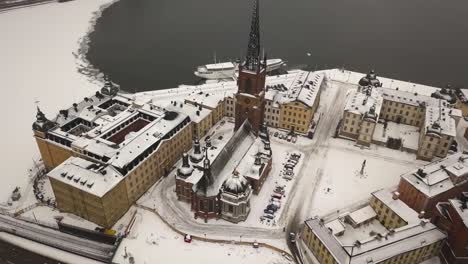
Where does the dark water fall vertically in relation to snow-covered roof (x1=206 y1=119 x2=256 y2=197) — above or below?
above

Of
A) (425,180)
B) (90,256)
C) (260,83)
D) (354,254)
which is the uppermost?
(260,83)

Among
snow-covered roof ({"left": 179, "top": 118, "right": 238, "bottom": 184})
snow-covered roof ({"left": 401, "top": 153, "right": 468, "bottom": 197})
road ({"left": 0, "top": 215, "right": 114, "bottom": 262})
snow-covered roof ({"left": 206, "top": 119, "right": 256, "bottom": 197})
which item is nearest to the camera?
road ({"left": 0, "top": 215, "right": 114, "bottom": 262})

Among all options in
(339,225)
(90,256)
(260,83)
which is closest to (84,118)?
(90,256)

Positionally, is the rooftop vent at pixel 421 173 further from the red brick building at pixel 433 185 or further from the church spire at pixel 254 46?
the church spire at pixel 254 46

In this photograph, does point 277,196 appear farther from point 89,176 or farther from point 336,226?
point 89,176

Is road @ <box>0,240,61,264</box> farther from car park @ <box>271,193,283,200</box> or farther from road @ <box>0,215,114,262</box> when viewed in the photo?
car park @ <box>271,193,283,200</box>

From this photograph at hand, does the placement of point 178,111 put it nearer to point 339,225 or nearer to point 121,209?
point 121,209

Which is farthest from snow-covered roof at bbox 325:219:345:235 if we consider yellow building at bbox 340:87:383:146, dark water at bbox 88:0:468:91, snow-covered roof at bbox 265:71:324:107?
dark water at bbox 88:0:468:91

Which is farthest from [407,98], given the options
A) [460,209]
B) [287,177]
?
[460,209]
